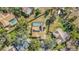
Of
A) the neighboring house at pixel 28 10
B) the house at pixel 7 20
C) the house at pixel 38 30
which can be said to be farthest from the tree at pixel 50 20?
the house at pixel 7 20

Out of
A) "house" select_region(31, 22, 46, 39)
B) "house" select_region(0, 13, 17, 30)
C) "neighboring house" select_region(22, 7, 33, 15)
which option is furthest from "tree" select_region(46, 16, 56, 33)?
"house" select_region(0, 13, 17, 30)

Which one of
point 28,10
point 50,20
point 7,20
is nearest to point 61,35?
point 50,20

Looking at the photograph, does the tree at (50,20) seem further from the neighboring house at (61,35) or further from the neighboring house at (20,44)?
the neighboring house at (20,44)

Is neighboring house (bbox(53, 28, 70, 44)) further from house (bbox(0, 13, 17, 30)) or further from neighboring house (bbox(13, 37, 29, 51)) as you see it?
house (bbox(0, 13, 17, 30))

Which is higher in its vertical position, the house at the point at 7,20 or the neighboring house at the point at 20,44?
the house at the point at 7,20

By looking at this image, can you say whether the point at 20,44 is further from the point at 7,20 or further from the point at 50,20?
the point at 50,20

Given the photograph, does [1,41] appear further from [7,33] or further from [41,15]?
[41,15]
